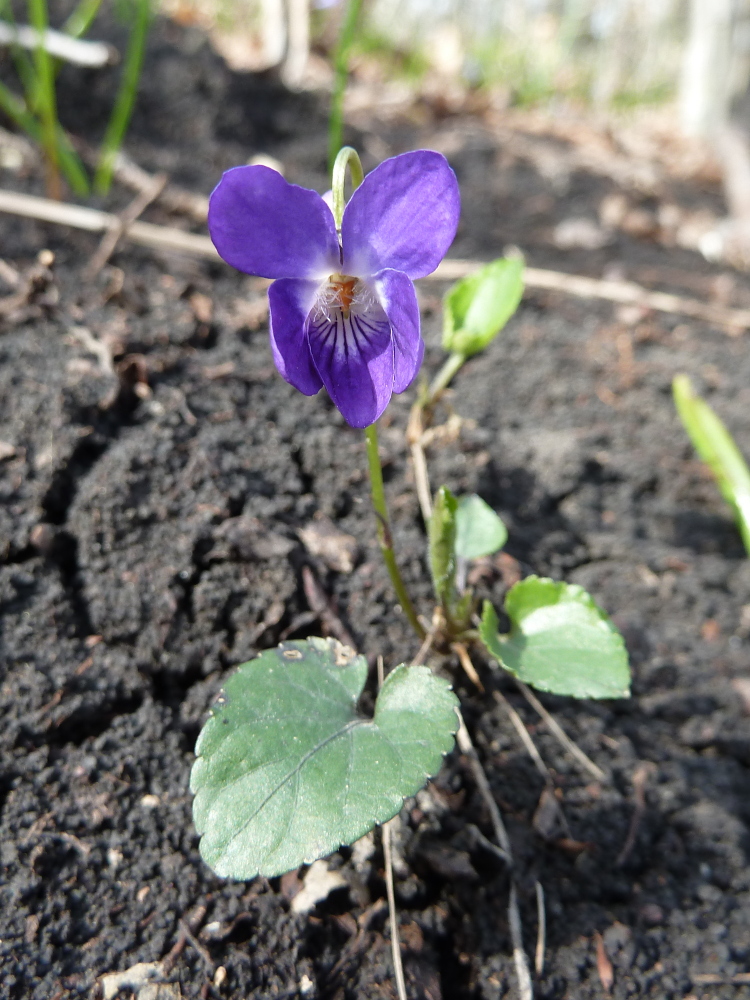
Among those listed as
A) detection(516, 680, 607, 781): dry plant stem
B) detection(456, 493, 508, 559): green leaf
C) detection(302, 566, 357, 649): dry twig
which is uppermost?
detection(456, 493, 508, 559): green leaf

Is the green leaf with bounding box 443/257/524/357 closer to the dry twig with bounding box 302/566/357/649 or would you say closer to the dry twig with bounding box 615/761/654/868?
the dry twig with bounding box 302/566/357/649

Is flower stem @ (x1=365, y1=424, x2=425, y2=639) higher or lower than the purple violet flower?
lower

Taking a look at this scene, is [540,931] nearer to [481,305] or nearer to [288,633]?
[288,633]

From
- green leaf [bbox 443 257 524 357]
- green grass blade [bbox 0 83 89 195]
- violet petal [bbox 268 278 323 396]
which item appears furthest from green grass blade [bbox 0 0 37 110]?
violet petal [bbox 268 278 323 396]

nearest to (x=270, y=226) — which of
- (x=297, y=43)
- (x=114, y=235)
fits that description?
(x=114, y=235)

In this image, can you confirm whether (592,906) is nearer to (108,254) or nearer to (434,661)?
(434,661)

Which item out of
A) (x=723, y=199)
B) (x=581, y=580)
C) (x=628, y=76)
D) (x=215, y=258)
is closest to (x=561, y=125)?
(x=723, y=199)
